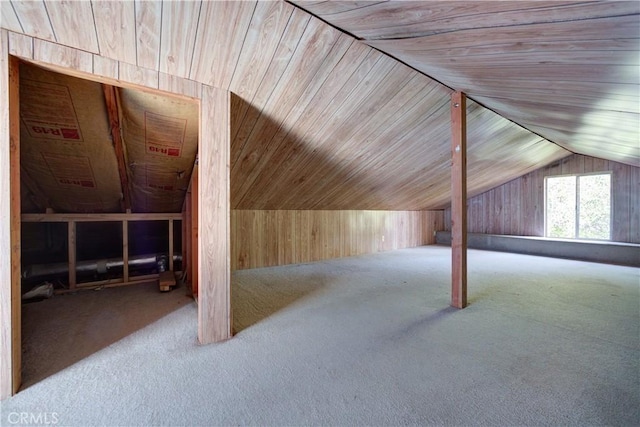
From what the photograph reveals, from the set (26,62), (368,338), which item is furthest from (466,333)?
(26,62)

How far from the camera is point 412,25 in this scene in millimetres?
1629

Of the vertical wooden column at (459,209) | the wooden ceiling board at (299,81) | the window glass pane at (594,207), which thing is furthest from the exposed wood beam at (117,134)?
the window glass pane at (594,207)

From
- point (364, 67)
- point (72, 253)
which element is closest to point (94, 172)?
point (72, 253)

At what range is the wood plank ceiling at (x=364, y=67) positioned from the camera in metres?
1.43

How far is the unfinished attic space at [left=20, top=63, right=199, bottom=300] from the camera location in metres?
2.29

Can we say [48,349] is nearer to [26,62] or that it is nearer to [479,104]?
[26,62]

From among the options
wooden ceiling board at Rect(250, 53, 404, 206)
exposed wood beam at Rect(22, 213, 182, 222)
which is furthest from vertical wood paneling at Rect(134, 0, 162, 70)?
exposed wood beam at Rect(22, 213, 182, 222)

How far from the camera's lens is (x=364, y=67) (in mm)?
2346

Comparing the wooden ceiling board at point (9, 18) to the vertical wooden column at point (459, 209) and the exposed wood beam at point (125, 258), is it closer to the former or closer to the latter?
the exposed wood beam at point (125, 258)

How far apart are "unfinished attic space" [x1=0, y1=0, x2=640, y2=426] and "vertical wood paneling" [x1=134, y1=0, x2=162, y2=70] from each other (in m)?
0.01

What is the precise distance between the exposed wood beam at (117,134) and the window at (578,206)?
8209 mm

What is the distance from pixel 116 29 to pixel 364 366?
253 centimetres

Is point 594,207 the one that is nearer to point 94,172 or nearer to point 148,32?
point 148,32

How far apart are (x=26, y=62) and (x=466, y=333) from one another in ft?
11.3
